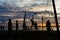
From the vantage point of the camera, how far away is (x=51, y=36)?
5466cm

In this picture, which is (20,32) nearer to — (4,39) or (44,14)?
(4,39)

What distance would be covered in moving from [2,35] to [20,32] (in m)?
2.37

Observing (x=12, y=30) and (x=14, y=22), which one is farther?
(x=14, y=22)

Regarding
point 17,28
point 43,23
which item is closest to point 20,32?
point 17,28

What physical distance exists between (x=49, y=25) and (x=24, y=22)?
14.6ft

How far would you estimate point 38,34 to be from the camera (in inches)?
2143

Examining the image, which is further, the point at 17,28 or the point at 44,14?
the point at 44,14

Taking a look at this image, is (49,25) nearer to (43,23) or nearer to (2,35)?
(43,23)

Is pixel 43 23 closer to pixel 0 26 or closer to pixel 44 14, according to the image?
pixel 44 14

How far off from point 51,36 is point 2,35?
21.0 ft

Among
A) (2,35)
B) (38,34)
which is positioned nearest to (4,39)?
(2,35)

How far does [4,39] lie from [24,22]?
4729mm

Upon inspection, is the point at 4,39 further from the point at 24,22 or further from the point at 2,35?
the point at 24,22

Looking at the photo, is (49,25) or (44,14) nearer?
(49,25)
